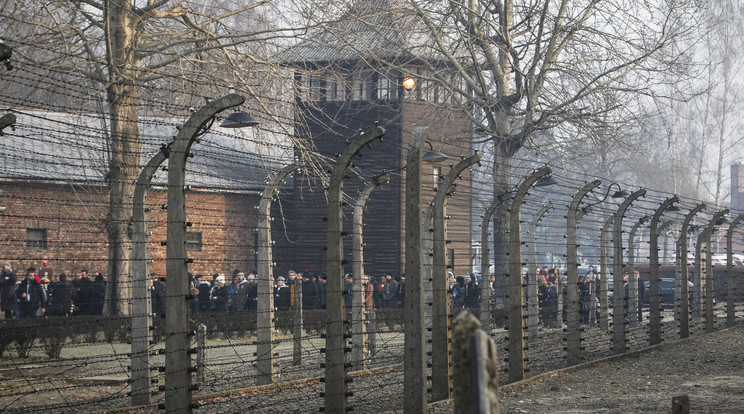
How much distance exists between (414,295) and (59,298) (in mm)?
15989

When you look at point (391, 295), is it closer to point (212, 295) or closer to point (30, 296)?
point (212, 295)

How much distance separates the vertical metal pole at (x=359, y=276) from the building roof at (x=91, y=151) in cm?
129

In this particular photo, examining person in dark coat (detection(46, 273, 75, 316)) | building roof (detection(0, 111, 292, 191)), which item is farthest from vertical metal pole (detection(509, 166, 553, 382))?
person in dark coat (detection(46, 273, 75, 316))

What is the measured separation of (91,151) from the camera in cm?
2575

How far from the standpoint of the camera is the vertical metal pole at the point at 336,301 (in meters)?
9.24

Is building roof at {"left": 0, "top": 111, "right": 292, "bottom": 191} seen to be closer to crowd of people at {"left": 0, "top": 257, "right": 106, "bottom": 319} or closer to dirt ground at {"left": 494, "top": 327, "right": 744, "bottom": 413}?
crowd of people at {"left": 0, "top": 257, "right": 106, "bottom": 319}

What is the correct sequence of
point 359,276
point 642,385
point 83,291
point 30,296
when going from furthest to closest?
point 30,296
point 83,291
point 359,276
point 642,385

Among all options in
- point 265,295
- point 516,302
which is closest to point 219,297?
point 265,295

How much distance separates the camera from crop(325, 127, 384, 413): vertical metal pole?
30.3ft

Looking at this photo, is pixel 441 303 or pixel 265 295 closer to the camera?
pixel 441 303

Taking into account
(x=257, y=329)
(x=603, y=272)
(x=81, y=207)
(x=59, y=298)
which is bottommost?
(x=59, y=298)

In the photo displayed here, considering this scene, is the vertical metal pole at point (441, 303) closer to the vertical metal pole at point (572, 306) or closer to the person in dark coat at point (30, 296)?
the vertical metal pole at point (572, 306)

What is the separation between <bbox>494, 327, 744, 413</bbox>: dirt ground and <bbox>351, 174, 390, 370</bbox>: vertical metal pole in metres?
2.35

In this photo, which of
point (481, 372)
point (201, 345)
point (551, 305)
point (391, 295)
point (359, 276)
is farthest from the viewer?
point (551, 305)
